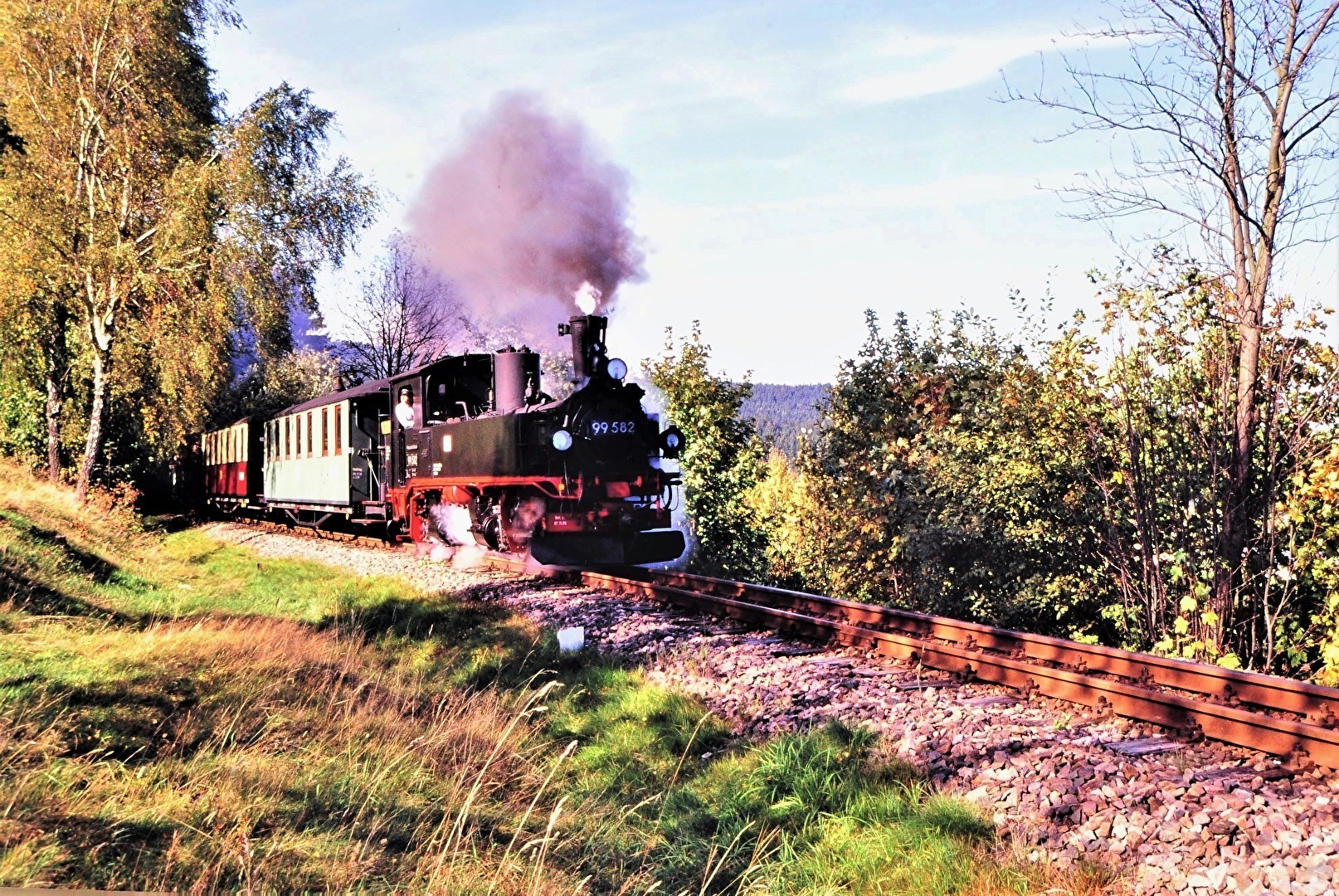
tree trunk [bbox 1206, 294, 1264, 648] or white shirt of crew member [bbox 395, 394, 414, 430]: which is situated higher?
white shirt of crew member [bbox 395, 394, 414, 430]

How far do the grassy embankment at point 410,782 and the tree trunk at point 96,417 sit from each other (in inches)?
509

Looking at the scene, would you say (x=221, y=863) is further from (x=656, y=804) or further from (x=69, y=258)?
(x=69, y=258)

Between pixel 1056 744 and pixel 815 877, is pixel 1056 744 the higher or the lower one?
the higher one

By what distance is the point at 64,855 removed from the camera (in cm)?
393

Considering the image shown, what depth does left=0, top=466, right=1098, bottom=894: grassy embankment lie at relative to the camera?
14.4ft

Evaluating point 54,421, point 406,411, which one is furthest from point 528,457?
point 54,421

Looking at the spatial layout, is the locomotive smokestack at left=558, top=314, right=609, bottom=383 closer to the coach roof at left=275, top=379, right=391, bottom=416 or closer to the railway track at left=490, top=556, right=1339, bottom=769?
the railway track at left=490, top=556, right=1339, bottom=769

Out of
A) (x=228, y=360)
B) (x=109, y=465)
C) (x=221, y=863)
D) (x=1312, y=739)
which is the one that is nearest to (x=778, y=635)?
(x=1312, y=739)

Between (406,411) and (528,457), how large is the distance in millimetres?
4274

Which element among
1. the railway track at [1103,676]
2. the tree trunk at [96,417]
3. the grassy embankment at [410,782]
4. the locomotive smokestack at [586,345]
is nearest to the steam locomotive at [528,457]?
the locomotive smokestack at [586,345]

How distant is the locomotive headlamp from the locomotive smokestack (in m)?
1.51

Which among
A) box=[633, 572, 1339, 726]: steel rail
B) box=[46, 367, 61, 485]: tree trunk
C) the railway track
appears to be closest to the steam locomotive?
the railway track

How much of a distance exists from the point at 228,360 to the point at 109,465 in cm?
1009

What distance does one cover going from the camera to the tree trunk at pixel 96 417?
2123 centimetres
